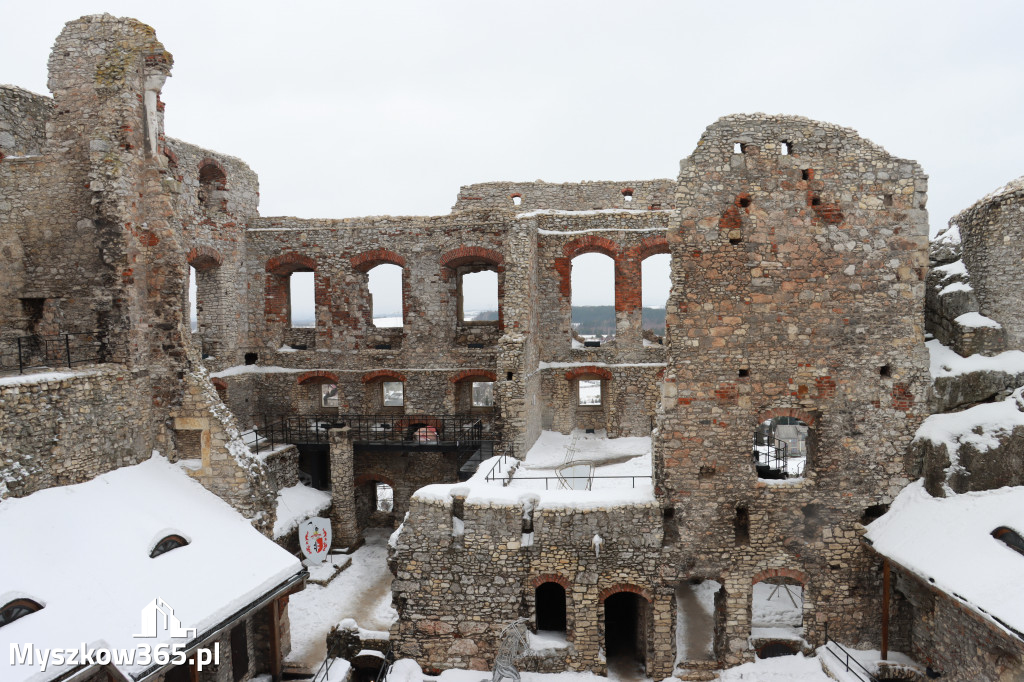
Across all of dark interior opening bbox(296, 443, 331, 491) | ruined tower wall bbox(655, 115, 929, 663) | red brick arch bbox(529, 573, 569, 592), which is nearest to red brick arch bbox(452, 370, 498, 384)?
dark interior opening bbox(296, 443, 331, 491)

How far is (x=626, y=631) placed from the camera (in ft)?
41.0

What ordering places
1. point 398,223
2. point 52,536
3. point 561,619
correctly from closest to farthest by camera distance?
point 52,536
point 561,619
point 398,223

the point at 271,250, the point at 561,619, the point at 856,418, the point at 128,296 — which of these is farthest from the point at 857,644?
the point at 271,250

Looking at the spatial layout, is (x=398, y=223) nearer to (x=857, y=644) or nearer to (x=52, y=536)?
(x=52, y=536)

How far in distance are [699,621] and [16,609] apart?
452 inches

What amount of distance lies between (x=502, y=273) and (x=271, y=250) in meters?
7.58

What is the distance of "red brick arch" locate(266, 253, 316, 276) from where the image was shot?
19644mm

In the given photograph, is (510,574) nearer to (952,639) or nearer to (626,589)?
(626,589)

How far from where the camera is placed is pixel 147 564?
8672 mm


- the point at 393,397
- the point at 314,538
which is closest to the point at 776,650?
the point at 314,538

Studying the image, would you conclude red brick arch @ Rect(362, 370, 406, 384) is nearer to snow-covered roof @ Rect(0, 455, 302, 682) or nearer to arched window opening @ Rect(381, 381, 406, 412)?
arched window opening @ Rect(381, 381, 406, 412)

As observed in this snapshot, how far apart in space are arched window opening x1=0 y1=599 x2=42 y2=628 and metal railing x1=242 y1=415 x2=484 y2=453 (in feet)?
35.2

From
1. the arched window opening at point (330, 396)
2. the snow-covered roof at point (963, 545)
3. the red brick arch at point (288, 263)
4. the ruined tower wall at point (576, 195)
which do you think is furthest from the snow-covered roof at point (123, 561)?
the arched window opening at point (330, 396)

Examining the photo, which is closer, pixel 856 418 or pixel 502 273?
pixel 856 418
